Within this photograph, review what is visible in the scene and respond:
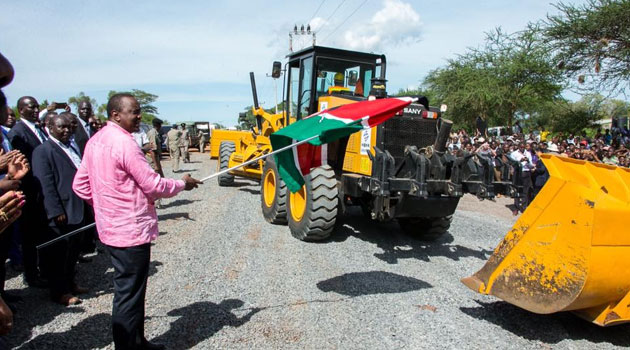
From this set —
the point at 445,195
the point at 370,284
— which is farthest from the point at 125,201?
the point at 445,195

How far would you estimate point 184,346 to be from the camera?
3355 mm

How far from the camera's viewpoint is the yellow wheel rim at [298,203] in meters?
6.33

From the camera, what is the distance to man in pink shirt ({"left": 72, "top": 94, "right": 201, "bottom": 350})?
112 inches

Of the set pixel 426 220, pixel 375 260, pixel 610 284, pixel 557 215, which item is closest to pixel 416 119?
pixel 426 220

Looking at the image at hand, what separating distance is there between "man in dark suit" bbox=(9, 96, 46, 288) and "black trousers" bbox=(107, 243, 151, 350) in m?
1.64

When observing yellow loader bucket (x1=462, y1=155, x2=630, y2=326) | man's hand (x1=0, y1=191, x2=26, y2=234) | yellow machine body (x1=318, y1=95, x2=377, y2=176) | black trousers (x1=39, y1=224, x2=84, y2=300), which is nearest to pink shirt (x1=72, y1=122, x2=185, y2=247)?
man's hand (x1=0, y1=191, x2=26, y2=234)

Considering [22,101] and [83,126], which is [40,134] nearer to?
[22,101]

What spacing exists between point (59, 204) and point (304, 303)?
97.2 inches

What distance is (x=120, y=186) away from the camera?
9.39ft

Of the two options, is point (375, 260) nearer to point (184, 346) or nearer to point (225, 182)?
point (184, 346)

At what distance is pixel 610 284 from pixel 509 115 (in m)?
22.4

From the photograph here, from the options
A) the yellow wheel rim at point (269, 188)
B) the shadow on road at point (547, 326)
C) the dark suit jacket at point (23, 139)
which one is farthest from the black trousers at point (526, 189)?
the dark suit jacket at point (23, 139)

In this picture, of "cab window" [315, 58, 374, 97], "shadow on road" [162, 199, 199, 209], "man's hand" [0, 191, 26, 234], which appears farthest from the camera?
"shadow on road" [162, 199, 199, 209]

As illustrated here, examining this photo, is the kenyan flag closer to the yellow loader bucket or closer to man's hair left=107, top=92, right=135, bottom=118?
the yellow loader bucket
